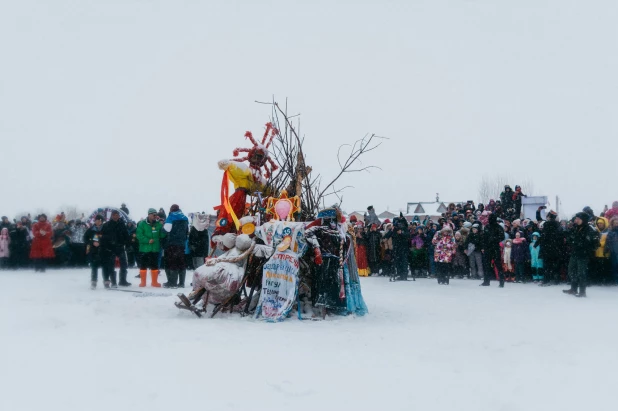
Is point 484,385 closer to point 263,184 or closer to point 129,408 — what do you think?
point 129,408

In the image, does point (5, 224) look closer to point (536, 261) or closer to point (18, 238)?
point (18, 238)

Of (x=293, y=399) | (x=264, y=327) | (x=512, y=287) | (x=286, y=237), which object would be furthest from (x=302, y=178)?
(x=512, y=287)

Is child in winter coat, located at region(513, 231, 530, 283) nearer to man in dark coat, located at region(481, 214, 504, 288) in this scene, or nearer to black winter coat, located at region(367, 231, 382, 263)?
man in dark coat, located at region(481, 214, 504, 288)

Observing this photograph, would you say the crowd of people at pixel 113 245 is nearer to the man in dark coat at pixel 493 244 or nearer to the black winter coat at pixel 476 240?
the man in dark coat at pixel 493 244

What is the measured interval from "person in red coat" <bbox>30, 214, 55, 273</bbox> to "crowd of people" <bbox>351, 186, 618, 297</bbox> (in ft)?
26.3

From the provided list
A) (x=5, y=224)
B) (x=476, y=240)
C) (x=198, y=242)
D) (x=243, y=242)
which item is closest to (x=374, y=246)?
(x=476, y=240)

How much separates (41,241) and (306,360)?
11.9 m

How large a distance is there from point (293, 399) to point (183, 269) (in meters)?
8.29

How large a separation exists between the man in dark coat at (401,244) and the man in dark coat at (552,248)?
3.21 meters

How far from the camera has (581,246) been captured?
9922 millimetres

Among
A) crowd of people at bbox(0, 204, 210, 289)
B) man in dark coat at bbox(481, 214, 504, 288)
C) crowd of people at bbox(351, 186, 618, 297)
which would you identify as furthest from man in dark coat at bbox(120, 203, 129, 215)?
man in dark coat at bbox(481, 214, 504, 288)

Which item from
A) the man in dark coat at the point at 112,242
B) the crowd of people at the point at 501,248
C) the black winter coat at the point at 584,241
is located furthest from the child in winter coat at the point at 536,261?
the man in dark coat at the point at 112,242

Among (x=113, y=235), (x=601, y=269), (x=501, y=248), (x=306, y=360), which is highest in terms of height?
(x=113, y=235)

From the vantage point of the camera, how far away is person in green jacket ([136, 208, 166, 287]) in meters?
11.5
